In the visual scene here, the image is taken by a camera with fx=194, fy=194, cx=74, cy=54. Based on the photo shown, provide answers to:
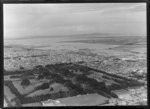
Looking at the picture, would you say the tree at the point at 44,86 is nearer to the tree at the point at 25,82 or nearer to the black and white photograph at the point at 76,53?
the black and white photograph at the point at 76,53

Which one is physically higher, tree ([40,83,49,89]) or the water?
the water

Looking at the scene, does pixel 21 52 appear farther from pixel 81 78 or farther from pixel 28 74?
pixel 81 78

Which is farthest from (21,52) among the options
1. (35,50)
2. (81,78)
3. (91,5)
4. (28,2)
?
(91,5)

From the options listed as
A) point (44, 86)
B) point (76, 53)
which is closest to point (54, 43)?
point (76, 53)

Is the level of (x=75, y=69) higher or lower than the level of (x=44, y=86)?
higher

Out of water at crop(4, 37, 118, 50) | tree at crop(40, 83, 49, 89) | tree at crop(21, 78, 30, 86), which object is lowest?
tree at crop(40, 83, 49, 89)

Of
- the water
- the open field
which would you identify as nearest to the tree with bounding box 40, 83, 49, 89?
the open field

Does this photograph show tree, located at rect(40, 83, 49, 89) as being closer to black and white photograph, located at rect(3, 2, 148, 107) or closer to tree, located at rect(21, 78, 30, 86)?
black and white photograph, located at rect(3, 2, 148, 107)

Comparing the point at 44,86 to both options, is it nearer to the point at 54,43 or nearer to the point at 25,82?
the point at 25,82

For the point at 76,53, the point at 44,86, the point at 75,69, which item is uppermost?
the point at 76,53
